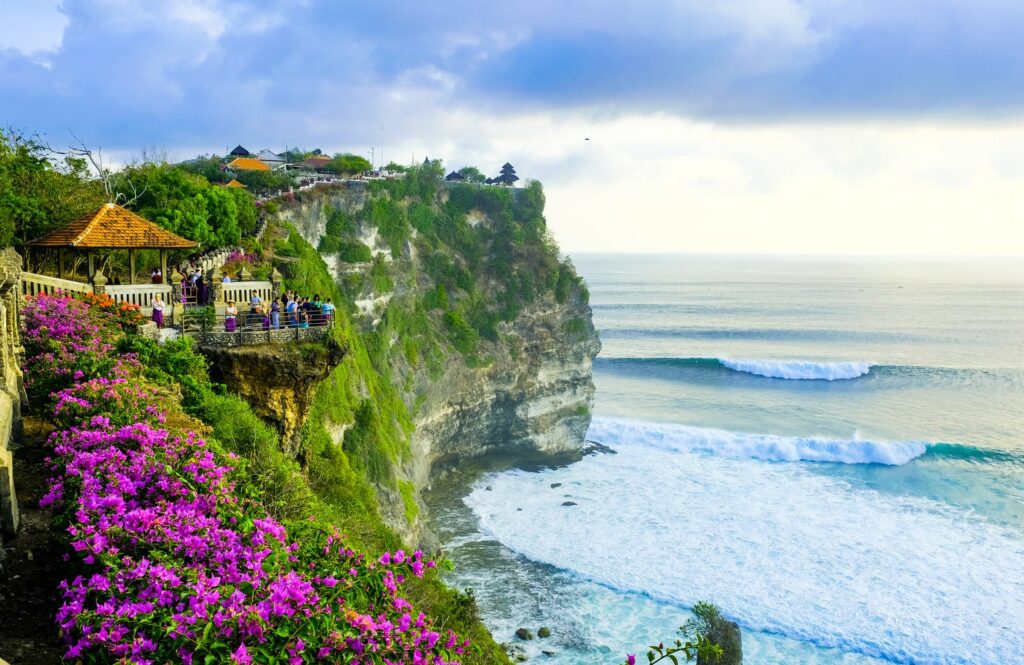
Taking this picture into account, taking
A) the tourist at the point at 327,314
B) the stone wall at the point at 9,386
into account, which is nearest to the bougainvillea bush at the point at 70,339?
the stone wall at the point at 9,386

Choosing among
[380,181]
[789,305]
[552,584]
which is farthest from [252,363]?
[789,305]

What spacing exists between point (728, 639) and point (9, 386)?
1959 cm

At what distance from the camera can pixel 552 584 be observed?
28047 millimetres

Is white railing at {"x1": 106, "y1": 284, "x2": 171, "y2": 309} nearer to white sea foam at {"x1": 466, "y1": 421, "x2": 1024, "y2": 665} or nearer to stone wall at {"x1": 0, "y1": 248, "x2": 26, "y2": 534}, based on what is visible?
stone wall at {"x1": 0, "y1": 248, "x2": 26, "y2": 534}

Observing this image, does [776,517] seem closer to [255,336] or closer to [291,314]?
[291,314]

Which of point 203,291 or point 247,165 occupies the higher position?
point 247,165

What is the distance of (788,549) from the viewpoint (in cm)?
2998

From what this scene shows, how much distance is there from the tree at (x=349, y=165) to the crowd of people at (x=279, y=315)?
3394 cm

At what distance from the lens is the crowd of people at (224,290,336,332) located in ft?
64.5

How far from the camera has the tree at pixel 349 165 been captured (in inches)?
2149

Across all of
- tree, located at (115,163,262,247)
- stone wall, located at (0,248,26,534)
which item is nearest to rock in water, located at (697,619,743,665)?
stone wall, located at (0,248,26,534)

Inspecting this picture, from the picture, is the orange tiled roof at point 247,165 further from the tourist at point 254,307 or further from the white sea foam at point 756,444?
the tourist at point 254,307

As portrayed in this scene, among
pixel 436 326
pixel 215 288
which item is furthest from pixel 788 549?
pixel 215 288

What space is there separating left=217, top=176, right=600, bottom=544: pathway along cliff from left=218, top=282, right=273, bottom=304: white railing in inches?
220
